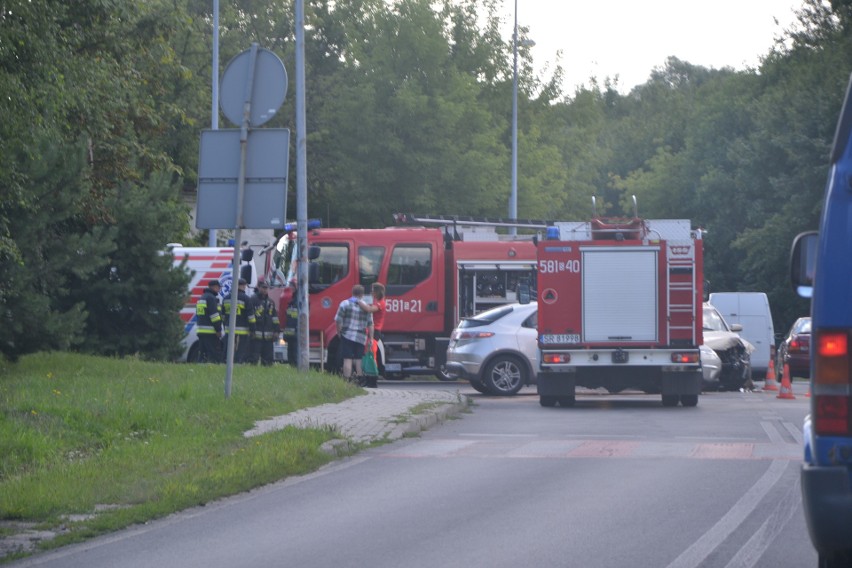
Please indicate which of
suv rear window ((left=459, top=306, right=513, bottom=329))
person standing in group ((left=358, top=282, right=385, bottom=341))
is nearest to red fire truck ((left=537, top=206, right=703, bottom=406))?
suv rear window ((left=459, top=306, right=513, bottom=329))

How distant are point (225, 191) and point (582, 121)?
5820 cm

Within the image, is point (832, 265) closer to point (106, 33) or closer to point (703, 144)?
point (106, 33)

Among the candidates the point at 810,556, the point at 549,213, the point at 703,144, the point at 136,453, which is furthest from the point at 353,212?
the point at 810,556

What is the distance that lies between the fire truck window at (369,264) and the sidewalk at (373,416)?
8.48 metres

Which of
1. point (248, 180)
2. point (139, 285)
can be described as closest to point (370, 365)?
point (139, 285)

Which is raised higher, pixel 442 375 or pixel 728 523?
pixel 442 375

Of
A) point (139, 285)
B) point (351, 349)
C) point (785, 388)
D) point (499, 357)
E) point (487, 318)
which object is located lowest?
point (785, 388)

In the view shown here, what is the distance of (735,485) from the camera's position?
11141 mm

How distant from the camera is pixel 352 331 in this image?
22391mm

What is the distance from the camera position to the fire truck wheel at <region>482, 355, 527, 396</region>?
23.1 m

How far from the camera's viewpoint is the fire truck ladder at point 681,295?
65.2ft

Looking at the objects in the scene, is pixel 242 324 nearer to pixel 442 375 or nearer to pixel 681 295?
pixel 442 375

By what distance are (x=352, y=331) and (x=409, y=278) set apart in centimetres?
665

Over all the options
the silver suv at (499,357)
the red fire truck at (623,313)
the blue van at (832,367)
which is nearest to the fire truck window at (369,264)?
the silver suv at (499,357)
